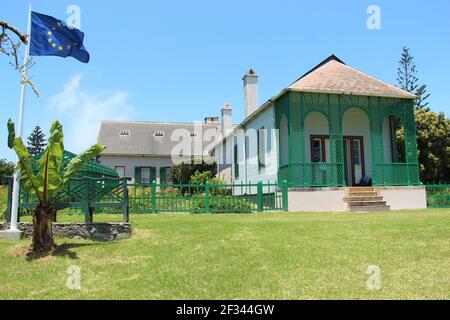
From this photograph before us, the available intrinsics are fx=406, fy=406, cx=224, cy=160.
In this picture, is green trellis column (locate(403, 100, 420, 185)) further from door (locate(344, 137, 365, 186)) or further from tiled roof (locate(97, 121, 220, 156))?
tiled roof (locate(97, 121, 220, 156))

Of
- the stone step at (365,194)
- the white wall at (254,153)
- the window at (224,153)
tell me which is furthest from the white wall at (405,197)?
the window at (224,153)

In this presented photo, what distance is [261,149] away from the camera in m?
20.7

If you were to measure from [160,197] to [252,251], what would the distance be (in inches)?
306

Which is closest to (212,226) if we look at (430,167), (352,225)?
(352,225)

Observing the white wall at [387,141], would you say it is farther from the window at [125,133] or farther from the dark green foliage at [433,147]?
the window at [125,133]

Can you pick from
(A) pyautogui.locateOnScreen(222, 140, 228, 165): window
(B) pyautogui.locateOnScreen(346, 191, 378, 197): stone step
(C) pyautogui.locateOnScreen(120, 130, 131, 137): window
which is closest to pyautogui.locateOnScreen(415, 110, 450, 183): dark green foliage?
(B) pyautogui.locateOnScreen(346, 191, 378, 197): stone step

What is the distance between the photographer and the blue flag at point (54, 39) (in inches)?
367

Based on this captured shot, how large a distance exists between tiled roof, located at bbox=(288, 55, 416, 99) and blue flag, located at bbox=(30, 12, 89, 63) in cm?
903

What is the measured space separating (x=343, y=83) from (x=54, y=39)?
12.5m

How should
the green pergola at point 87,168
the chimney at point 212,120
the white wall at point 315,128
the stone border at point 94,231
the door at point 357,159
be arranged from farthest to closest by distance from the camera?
the chimney at point 212,120 → the door at point 357,159 → the white wall at point 315,128 → the green pergola at point 87,168 → the stone border at point 94,231

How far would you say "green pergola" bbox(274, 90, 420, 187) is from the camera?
55.2ft

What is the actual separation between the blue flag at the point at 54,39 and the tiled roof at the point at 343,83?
9026 millimetres

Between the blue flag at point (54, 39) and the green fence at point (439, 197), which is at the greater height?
the blue flag at point (54, 39)

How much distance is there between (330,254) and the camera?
7039 millimetres
